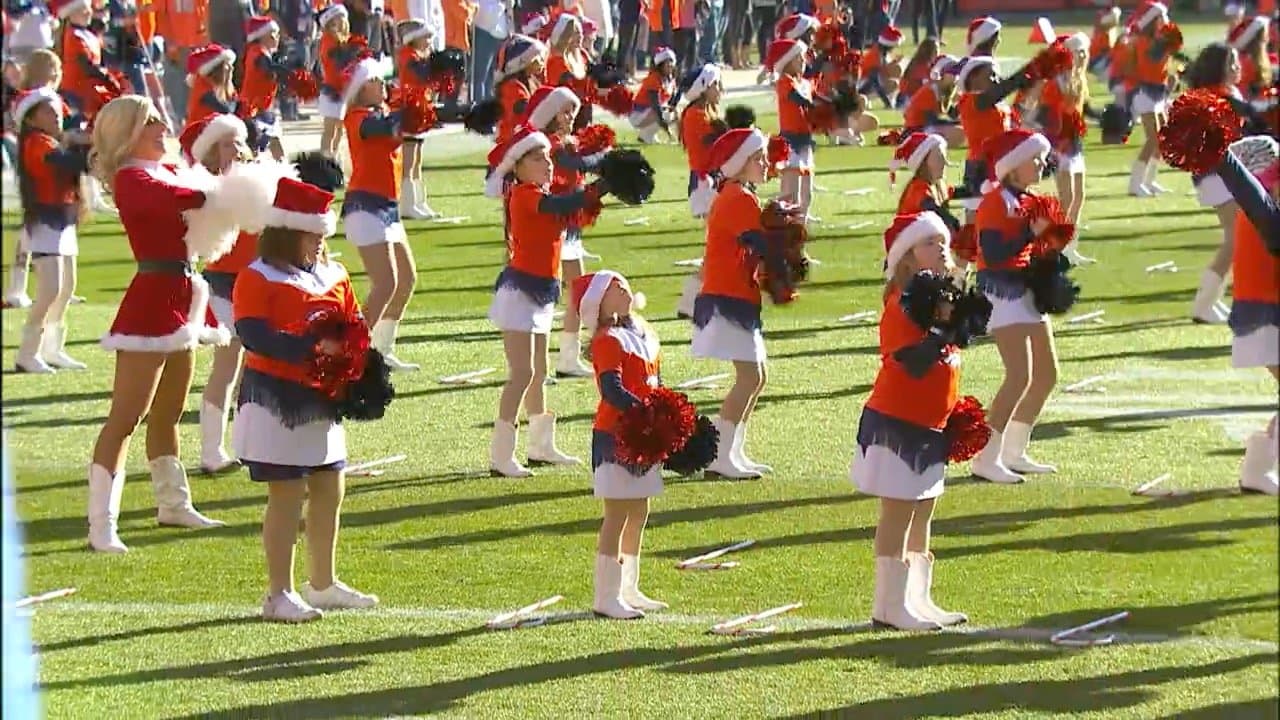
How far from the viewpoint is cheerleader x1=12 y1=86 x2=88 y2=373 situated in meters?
6.60

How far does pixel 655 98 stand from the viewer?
645 cm

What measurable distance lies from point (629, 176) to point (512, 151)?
675 millimetres

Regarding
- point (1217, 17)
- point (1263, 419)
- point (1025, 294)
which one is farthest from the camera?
point (1025, 294)

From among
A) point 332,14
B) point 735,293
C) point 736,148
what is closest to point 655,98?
point 736,148

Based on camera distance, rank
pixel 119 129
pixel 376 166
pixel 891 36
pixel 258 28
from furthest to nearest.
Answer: pixel 376 166
pixel 258 28
pixel 119 129
pixel 891 36

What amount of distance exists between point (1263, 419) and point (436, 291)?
5.97 meters

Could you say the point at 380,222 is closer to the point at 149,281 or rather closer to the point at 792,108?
the point at 792,108

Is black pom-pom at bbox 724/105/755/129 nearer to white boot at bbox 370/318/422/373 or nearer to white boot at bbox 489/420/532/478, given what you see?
white boot at bbox 489/420/532/478

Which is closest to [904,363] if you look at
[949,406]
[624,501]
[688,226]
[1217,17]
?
[949,406]

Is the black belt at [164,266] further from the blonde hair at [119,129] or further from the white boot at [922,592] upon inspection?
the white boot at [922,592]

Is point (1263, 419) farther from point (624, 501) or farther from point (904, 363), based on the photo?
point (624, 501)

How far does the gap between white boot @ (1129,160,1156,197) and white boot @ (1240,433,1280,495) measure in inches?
239

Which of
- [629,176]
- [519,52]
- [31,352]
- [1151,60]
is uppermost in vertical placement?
[1151,60]

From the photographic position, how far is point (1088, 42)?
5074 millimetres
